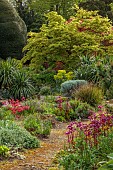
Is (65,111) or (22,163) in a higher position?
(22,163)

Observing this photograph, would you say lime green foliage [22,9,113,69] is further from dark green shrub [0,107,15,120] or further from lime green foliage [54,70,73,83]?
dark green shrub [0,107,15,120]

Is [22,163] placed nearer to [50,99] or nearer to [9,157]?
[9,157]

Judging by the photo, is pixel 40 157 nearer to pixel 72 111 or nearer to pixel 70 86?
pixel 72 111

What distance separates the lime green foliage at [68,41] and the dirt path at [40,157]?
10485 mm

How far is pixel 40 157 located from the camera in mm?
6418

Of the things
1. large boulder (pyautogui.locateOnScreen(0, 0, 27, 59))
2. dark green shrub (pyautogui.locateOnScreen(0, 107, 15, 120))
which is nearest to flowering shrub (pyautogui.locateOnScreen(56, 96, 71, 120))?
dark green shrub (pyautogui.locateOnScreen(0, 107, 15, 120))

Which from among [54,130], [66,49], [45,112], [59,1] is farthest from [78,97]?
[59,1]

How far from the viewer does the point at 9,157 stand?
6293 millimetres

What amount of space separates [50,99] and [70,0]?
21140 millimetres

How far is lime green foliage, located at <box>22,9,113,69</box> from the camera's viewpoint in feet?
59.9

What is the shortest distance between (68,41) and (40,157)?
488 inches

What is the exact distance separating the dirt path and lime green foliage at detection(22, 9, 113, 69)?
10485 mm

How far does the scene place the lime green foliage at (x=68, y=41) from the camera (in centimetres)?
1825

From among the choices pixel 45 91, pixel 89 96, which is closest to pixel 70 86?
pixel 89 96
